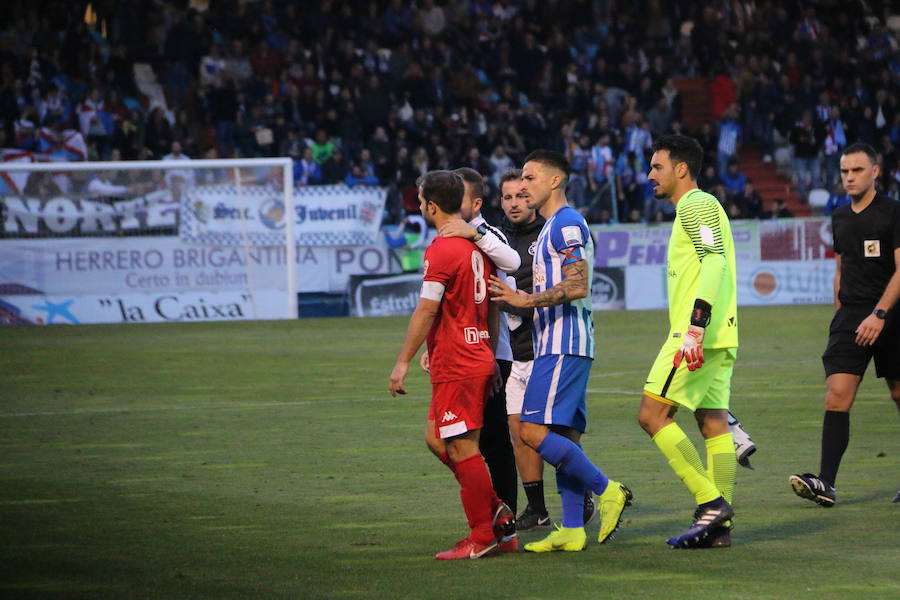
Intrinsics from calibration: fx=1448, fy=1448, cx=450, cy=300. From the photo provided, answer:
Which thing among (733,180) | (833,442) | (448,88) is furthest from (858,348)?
(448,88)

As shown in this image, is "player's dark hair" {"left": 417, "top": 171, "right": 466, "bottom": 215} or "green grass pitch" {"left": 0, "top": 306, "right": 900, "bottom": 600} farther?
"player's dark hair" {"left": 417, "top": 171, "right": 466, "bottom": 215}

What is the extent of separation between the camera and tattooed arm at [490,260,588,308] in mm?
6547

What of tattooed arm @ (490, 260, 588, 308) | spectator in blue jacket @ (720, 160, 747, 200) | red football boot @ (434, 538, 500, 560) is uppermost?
spectator in blue jacket @ (720, 160, 747, 200)

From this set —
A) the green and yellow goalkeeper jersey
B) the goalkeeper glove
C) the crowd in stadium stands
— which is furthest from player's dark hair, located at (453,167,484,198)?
the crowd in stadium stands

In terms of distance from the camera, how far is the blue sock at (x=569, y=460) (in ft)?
21.7

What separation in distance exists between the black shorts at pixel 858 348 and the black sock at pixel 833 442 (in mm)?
254

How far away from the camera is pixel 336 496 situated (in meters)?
8.41

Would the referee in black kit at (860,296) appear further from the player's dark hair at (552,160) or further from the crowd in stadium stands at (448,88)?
the crowd in stadium stands at (448,88)

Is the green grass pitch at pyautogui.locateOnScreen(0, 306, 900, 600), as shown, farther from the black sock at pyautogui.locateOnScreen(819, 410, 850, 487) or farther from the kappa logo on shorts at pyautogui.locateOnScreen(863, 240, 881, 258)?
the kappa logo on shorts at pyautogui.locateOnScreen(863, 240, 881, 258)

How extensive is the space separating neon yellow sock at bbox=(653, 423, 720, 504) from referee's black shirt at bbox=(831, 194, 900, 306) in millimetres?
2067

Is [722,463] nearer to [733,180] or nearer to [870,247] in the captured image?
[870,247]

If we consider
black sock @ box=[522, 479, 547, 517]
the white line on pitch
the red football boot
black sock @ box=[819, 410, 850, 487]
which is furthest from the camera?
the white line on pitch

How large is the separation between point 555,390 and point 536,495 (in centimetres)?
97

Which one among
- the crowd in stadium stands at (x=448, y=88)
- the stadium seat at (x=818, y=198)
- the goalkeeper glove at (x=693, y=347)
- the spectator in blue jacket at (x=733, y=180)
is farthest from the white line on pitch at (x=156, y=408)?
the stadium seat at (x=818, y=198)
